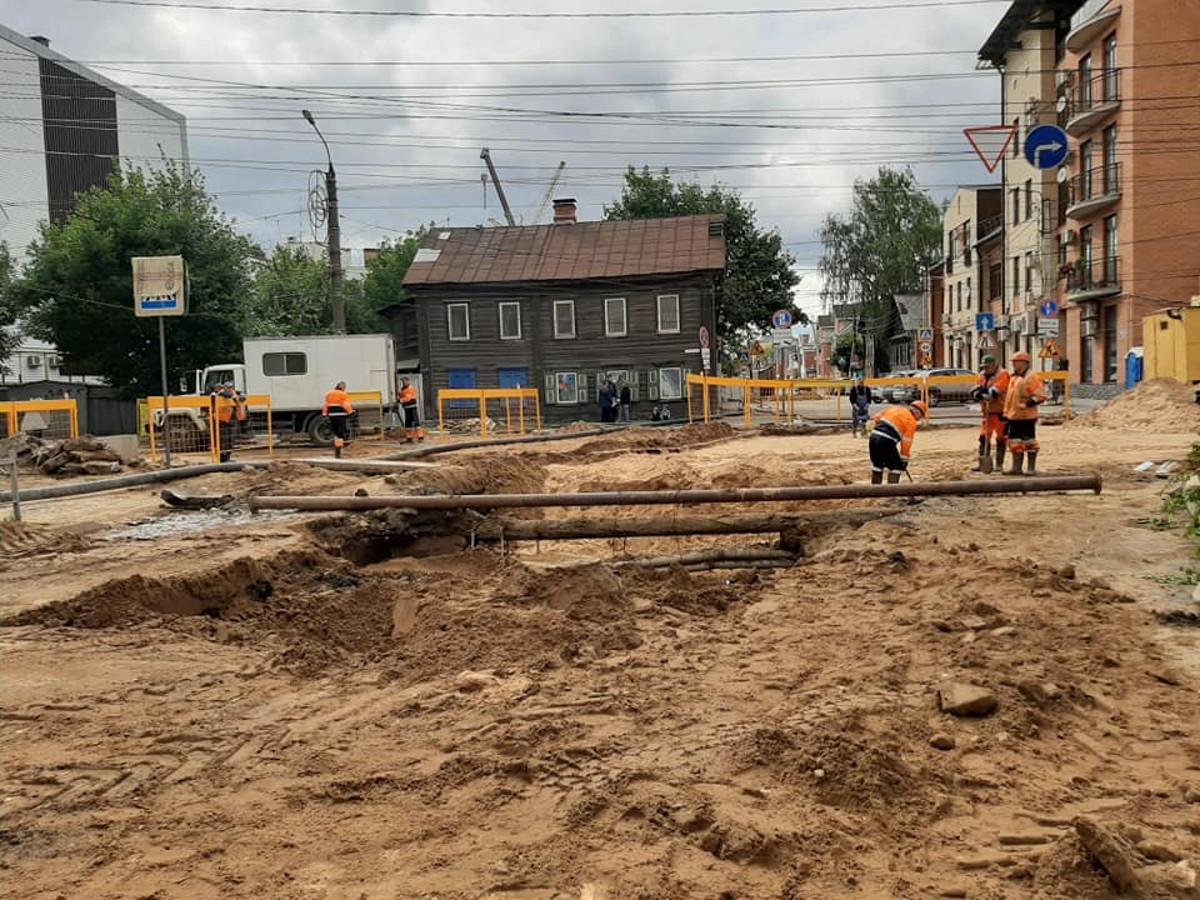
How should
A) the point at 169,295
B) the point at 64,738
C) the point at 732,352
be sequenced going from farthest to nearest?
the point at 732,352
the point at 169,295
the point at 64,738

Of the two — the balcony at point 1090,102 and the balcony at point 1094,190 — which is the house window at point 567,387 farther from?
the balcony at point 1090,102

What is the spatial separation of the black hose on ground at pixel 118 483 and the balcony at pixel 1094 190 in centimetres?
3192

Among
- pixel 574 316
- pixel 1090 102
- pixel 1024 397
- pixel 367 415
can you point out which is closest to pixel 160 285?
pixel 367 415

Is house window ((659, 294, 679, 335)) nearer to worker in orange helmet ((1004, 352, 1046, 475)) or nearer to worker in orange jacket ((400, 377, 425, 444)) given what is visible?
worker in orange jacket ((400, 377, 425, 444))

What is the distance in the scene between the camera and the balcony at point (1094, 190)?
34312mm

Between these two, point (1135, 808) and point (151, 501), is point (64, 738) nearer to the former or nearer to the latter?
point (1135, 808)

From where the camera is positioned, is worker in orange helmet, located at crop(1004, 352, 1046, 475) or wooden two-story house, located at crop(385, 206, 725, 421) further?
wooden two-story house, located at crop(385, 206, 725, 421)

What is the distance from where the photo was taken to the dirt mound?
63.1 ft

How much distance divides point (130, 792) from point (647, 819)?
2.07m

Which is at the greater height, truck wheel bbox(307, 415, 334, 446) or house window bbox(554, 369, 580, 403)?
house window bbox(554, 369, 580, 403)

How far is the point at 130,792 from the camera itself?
3764 mm

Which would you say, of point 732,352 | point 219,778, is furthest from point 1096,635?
point 732,352

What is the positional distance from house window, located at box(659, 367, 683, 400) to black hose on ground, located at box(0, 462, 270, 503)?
23774 millimetres

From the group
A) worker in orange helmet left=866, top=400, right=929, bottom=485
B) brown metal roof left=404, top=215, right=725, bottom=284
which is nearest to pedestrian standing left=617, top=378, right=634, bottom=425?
brown metal roof left=404, top=215, right=725, bottom=284
